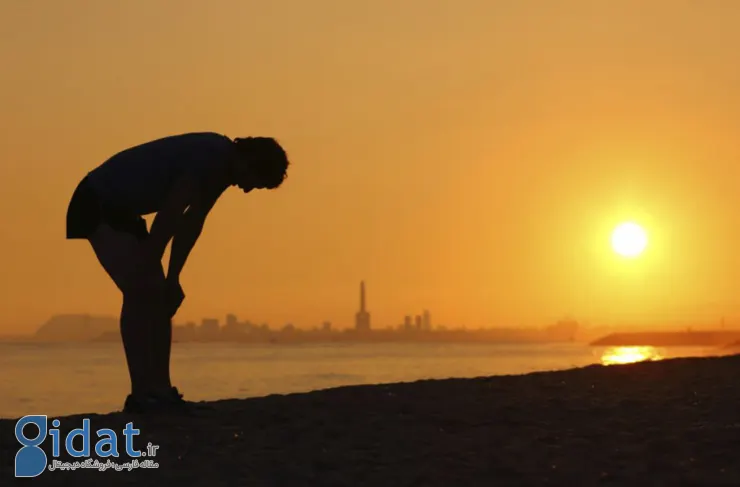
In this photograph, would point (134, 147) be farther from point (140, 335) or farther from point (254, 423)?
point (254, 423)

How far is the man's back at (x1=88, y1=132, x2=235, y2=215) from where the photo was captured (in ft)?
25.3

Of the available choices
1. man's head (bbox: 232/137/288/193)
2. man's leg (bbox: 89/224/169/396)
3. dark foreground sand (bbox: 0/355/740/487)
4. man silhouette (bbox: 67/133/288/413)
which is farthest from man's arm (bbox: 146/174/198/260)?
dark foreground sand (bbox: 0/355/740/487)

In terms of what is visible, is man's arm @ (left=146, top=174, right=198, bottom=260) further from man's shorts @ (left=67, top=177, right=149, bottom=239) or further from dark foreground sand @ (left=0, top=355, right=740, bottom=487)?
dark foreground sand @ (left=0, top=355, right=740, bottom=487)

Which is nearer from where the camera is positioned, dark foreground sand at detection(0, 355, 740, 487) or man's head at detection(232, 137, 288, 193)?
dark foreground sand at detection(0, 355, 740, 487)

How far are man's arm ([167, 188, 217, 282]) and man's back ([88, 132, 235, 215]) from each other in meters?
0.21

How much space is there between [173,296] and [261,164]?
105 cm

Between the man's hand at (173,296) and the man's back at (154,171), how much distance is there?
541 mm

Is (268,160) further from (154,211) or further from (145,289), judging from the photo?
(145,289)

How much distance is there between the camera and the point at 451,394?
9031 millimetres

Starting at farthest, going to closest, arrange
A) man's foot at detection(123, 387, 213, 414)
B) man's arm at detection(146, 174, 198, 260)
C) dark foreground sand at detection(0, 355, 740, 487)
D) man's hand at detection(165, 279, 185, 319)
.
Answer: man's foot at detection(123, 387, 213, 414) → man's hand at detection(165, 279, 185, 319) → man's arm at detection(146, 174, 198, 260) → dark foreground sand at detection(0, 355, 740, 487)

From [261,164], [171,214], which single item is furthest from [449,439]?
[171,214]

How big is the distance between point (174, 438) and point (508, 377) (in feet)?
12.8

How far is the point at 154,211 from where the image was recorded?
7.85m

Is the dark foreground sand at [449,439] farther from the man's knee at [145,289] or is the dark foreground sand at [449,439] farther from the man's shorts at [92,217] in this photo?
the man's shorts at [92,217]
